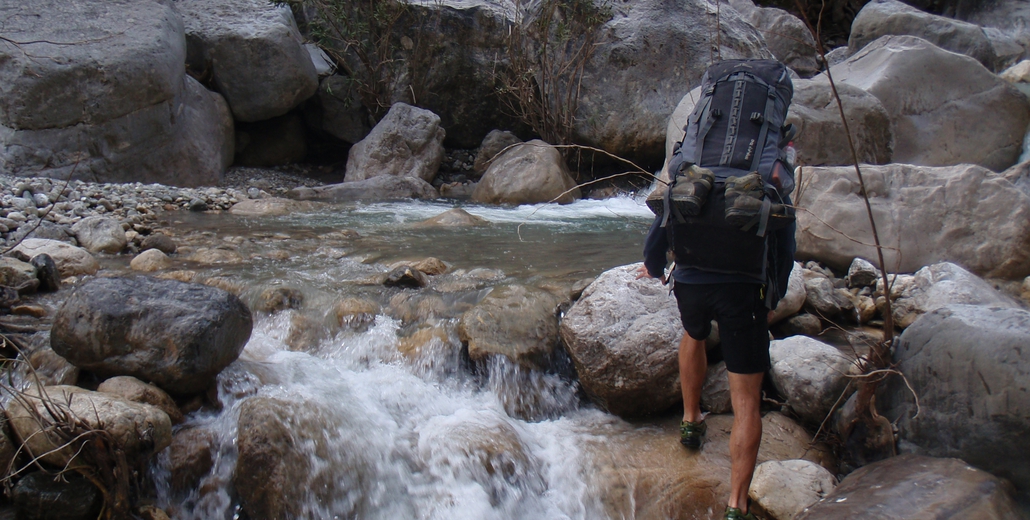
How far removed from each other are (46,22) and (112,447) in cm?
722

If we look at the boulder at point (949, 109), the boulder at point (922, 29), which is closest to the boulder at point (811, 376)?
the boulder at point (949, 109)

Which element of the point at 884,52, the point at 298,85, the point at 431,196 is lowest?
the point at 431,196

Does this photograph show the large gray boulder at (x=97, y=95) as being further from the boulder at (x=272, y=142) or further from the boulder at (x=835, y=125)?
the boulder at (x=835, y=125)

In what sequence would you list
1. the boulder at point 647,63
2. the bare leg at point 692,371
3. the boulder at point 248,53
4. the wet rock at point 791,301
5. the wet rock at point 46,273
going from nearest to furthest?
the bare leg at point 692,371 < the wet rock at point 791,301 < the wet rock at point 46,273 < the boulder at point 248,53 < the boulder at point 647,63

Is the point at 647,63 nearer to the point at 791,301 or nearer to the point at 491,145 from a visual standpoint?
the point at 491,145

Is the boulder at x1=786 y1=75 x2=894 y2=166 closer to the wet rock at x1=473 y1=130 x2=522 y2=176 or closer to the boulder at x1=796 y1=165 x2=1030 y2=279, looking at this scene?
the boulder at x1=796 y1=165 x2=1030 y2=279

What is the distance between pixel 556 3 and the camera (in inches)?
402

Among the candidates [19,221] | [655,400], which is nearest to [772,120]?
[655,400]

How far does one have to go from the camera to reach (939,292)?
330 centimetres

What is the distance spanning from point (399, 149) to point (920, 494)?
29.9 ft

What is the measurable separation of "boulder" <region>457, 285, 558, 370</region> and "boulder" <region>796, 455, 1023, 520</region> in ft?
5.39

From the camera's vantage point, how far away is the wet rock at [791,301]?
135 inches

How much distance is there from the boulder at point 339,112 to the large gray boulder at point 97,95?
10.9 feet

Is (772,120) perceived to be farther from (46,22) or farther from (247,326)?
(46,22)
